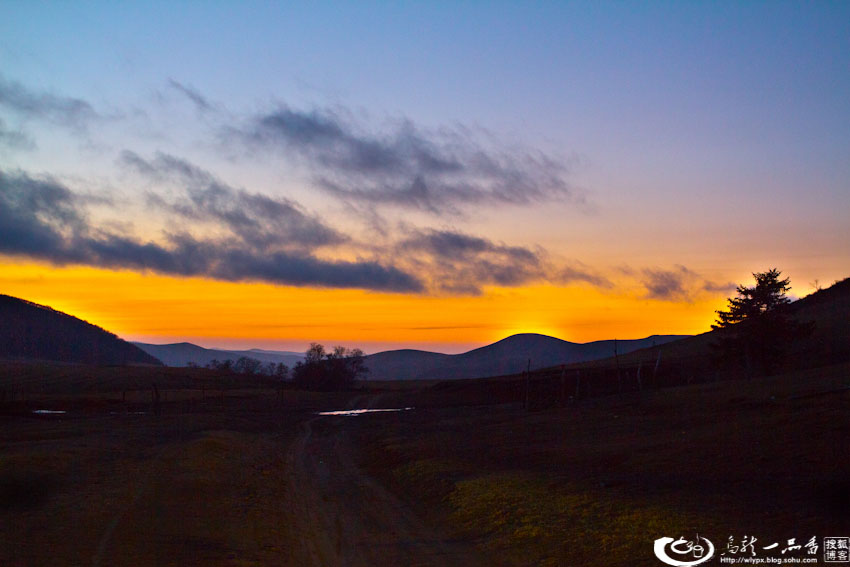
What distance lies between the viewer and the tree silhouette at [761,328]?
45625 millimetres

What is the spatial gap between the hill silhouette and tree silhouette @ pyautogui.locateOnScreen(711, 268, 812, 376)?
173158mm

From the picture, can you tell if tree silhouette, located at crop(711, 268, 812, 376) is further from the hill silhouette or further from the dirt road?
the hill silhouette

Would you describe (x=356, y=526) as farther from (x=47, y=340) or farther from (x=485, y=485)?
(x=47, y=340)

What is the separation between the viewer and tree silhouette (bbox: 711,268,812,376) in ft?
150

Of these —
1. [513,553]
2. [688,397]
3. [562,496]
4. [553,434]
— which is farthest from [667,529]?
[688,397]

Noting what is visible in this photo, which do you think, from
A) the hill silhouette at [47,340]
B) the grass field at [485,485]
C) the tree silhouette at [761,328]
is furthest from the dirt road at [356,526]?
the hill silhouette at [47,340]

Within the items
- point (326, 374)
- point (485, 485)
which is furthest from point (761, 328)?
point (326, 374)

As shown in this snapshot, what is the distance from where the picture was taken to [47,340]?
185m

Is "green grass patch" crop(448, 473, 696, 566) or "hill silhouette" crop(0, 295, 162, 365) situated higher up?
"hill silhouette" crop(0, 295, 162, 365)

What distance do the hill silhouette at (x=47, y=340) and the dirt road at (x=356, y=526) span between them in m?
179

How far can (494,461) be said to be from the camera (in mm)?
20875

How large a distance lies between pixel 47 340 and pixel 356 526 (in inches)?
7944

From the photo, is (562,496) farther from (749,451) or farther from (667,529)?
(749,451)

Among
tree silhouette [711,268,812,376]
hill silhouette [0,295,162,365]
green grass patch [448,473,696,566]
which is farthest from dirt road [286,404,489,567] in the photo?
hill silhouette [0,295,162,365]
